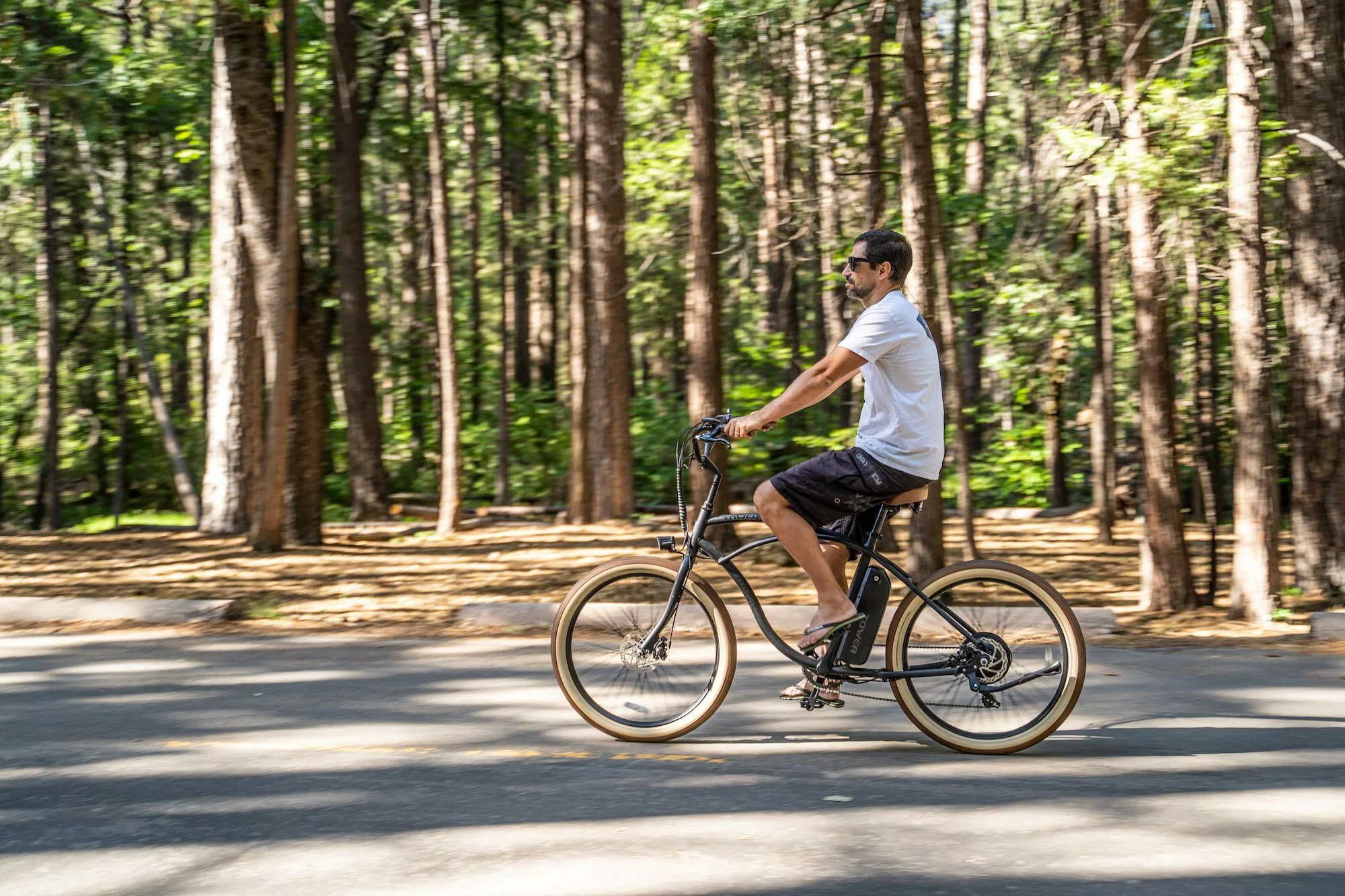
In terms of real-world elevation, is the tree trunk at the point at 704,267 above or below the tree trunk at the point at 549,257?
below

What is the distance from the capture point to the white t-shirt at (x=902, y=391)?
18.2 ft

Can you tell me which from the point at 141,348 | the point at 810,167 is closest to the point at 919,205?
the point at 810,167

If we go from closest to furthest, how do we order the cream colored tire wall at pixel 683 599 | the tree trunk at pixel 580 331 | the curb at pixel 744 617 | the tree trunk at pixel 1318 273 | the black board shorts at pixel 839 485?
1. the black board shorts at pixel 839 485
2. the cream colored tire wall at pixel 683 599
3. the curb at pixel 744 617
4. the tree trunk at pixel 1318 273
5. the tree trunk at pixel 580 331

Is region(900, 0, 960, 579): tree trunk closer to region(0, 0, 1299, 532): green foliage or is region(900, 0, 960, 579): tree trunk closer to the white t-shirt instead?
region(0, 0, 1299, 532): green foliage

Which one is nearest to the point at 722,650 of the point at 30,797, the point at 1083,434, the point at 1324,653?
the point at 30,797

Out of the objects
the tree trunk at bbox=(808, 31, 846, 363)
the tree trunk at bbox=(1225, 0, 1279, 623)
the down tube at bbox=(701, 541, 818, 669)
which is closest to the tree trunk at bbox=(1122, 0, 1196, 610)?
the tree trunk at bbox=(1225, 0, 1279, 623)

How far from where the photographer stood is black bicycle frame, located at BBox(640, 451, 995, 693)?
575cm

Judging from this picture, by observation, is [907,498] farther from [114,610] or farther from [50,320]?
[50,320]

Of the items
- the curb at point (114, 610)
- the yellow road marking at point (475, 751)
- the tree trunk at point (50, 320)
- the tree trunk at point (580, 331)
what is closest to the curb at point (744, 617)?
the curb at point (114, 610)

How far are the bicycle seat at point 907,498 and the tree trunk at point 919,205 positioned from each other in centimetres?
472

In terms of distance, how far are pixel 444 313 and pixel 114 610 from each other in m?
8.20

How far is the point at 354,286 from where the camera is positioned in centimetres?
1917

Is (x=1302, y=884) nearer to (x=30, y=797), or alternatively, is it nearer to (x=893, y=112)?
(x=30, y=797)

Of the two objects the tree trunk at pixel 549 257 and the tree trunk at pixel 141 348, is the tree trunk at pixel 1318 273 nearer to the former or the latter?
the tree trunk at pixel 549 257
